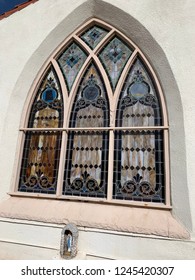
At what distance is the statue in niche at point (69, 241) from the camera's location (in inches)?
102

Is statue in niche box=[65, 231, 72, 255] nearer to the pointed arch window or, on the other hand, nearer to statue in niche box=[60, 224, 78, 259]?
statue in niche box=[60, 224, 78, 259]

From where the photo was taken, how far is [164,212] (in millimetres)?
2635

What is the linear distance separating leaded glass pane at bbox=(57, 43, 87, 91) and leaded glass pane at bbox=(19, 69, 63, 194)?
0.78 feet

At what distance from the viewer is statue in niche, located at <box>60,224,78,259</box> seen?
2.58m

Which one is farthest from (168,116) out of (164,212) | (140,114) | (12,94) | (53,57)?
(12,94)

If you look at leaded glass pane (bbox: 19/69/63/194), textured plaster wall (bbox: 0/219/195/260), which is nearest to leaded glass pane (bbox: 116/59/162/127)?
leaded glass pane (bbox: 19/69/63/194)

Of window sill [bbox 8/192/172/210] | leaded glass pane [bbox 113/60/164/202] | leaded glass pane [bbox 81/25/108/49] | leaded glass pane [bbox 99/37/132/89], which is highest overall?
leaded glass pane [bbox 81/25/108/49]

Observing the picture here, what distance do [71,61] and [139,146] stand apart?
2219 millimetres

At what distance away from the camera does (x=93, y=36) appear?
3.82 metres

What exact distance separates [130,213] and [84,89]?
2.30 metres

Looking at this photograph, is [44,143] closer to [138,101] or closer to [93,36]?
[138,101]

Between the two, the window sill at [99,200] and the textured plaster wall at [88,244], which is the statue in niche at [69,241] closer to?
the textured plaster wall at [88,244]

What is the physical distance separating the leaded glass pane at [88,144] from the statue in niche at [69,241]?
554 mm

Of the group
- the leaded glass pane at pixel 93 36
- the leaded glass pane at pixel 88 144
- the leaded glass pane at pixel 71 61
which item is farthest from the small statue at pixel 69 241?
the leaded glass pane at pixel 93 36
